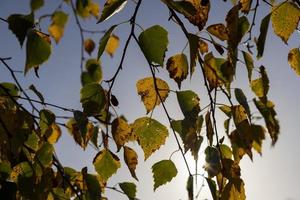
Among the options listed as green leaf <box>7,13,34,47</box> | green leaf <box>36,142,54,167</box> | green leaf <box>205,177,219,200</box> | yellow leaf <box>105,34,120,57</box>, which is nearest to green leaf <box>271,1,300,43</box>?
green leaf <box>205,177,219,200</box>

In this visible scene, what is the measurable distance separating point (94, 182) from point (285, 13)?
0.75 m

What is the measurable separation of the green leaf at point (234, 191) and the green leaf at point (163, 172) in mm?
243

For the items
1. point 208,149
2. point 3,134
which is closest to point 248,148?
point 208,149

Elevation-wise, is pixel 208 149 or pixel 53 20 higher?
pixel 53 20

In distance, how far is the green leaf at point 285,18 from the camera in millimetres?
919

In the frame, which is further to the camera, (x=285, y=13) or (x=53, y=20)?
(x=53, y=20)

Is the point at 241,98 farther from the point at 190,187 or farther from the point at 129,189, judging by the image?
the point at 129,189

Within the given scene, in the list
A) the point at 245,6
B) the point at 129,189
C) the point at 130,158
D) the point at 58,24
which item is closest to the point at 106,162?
the point at 130,158

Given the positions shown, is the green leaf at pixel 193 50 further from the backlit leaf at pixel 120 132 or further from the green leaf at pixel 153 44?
the backlit leaf at pixel 120 132

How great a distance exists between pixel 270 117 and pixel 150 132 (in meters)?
0.37

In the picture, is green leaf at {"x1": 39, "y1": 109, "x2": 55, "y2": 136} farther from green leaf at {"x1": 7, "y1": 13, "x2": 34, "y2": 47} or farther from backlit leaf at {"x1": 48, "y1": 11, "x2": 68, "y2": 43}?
backlit leaf at {"x1": 48, "y1": 11, "x2": 68, "y2": 43}

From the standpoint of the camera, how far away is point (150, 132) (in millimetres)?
1174

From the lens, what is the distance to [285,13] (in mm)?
923

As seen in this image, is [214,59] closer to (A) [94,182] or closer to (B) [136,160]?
(B) [136,160]
